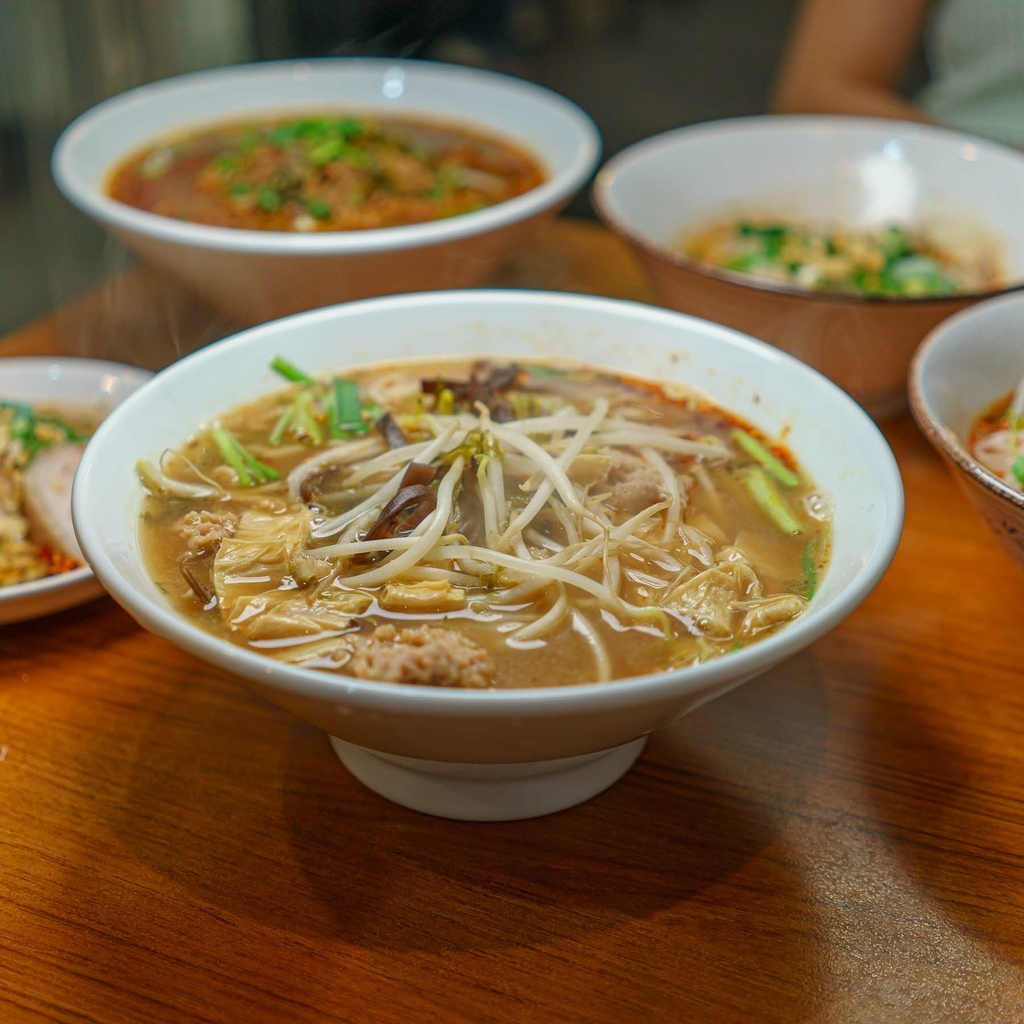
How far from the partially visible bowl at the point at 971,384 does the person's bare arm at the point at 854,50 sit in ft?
7.07

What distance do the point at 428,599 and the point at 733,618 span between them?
393 mm

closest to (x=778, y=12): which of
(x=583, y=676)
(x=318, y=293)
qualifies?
(x=318, y=293)

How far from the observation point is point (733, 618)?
1349mm

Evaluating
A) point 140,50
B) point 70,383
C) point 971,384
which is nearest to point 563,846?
point 971,384

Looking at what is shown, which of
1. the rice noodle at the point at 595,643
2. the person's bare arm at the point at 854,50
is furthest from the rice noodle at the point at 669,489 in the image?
the person's bare arm at the point at 854,50

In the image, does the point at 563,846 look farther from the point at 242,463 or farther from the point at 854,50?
the point at 854,50

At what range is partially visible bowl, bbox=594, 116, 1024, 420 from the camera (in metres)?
2.12

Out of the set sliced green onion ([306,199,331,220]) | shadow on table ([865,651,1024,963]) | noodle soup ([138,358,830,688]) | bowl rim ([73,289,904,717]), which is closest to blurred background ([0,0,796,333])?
sliced green onion ([306,199,331,220])

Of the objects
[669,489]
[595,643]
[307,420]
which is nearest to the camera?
[595,643]

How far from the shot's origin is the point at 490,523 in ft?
4.74

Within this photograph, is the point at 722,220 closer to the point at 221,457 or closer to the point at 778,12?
the point at 221,457

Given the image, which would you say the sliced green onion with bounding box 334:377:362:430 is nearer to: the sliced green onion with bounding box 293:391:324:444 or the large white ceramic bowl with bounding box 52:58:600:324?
the sliced green onion with bounding box 293:391:324:444

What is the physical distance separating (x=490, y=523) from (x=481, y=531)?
0.02 metres

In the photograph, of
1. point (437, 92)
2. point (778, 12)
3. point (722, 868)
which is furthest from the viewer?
point (778, 12)
